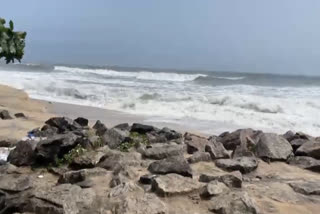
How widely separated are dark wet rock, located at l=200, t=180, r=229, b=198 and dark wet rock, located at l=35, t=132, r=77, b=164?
2.07 metres

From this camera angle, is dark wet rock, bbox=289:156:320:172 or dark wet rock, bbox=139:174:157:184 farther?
dark wet rock, bbox=289:156:320:172

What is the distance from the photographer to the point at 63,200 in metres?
4.09

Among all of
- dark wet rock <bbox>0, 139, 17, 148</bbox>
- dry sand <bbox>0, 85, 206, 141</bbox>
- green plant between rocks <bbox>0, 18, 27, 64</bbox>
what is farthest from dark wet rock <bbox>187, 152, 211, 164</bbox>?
dry sand <bbox>0, 85, 206, 141</bbox>

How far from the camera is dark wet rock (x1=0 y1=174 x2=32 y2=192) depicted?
451cm

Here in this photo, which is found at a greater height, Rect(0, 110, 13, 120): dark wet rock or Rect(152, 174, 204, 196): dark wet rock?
Rect(152, 174, 204, 196): dark wet rock

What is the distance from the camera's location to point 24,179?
4.72 m

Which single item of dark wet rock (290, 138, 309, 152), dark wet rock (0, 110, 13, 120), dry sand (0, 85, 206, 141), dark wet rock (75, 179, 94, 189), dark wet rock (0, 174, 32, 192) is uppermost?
dark wet rock (290, 138, 309, 152)

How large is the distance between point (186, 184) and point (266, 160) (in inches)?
67.8

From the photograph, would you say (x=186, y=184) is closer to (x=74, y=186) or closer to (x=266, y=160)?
(x=74, y=186)

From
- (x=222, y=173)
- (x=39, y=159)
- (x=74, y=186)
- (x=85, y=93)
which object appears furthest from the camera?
(x=85, y=93)

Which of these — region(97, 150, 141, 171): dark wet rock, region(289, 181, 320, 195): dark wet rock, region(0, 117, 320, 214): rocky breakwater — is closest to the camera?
region(0, 117, 320, 214): rocky breakwater

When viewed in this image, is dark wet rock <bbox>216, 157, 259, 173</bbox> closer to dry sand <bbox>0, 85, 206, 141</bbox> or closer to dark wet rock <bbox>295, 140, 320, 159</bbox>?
dark wet rock <bbox>295, 140, 320, 159</bbox>

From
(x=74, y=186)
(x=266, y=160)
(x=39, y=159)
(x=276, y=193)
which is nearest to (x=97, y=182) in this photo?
(x=74, y=186)

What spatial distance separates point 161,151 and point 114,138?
0.91 m
